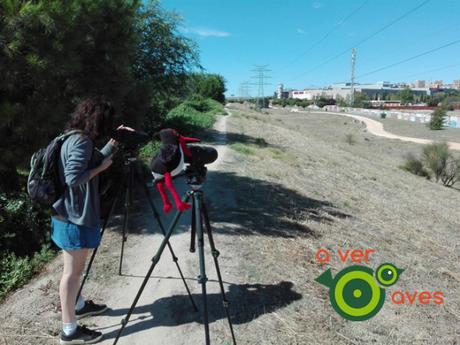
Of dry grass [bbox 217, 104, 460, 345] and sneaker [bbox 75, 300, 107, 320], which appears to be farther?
dry grass [bbox 217, 104, 460, 345]

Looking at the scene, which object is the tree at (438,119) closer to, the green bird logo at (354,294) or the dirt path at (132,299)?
the green bird logo at (354,294)

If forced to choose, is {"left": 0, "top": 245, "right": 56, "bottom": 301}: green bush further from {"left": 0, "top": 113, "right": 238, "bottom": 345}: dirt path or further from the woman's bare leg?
the woman's bare leg

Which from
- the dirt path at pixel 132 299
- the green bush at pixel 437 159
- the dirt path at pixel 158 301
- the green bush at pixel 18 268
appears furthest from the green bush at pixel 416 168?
A: the green bush at pixel 18 268

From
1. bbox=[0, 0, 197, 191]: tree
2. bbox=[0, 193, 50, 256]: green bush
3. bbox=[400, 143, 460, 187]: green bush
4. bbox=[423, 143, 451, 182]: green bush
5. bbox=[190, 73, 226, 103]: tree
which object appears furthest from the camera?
bbox=[190, 73, 226, 103]: tree

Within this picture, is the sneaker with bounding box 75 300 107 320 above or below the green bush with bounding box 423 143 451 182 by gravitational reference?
above

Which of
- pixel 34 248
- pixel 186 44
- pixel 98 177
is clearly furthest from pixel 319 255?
pixel 186 44

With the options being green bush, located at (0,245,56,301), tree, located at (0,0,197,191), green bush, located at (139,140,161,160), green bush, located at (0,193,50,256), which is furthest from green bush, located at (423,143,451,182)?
green bush, located at (0,245,56,301)

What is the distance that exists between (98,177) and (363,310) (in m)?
3.13

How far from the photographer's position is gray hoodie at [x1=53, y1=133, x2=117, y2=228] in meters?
2.65

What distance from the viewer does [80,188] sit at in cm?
279

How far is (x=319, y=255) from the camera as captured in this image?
17.8ft

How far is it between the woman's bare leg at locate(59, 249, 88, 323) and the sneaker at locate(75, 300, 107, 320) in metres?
0.50

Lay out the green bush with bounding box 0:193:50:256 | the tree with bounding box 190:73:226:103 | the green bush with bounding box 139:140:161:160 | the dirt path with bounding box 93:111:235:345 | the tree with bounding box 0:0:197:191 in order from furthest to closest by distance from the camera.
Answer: the tree with bounding box 190:73:226:103, the green bush with bounding box 139:140:161:160, the green bush with bounding box 0:193:50:256, the tree with bounding box 0:0:197:191, the dirt path with bounding box 93:111:235:345

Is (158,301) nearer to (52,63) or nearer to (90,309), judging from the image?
(90,309)
